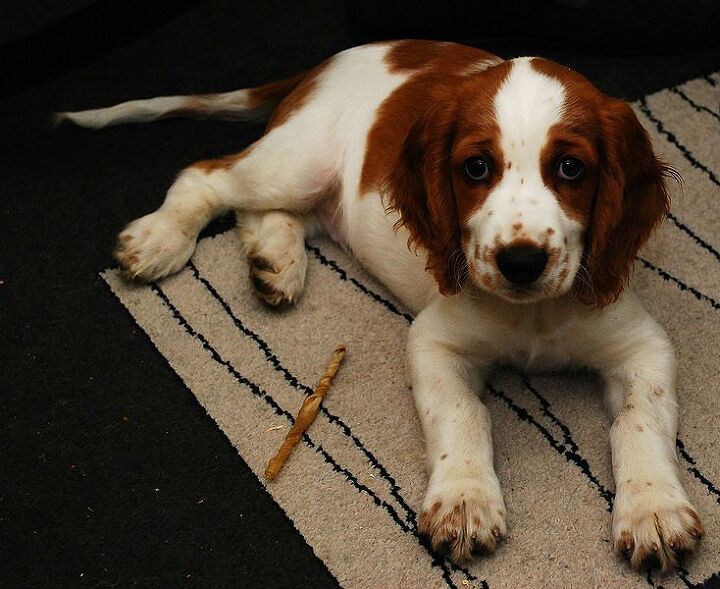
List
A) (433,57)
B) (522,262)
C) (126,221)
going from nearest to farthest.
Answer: (522,262), (433,57), (126,221)

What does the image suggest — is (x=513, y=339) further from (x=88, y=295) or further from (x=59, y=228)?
(x=59, y=228)

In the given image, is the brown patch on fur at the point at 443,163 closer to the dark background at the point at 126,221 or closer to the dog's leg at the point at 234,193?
the dog's leg at the point at 234,193

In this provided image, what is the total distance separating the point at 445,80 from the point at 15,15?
1.63 metres

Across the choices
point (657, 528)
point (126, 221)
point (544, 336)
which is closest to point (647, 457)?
point (657, 528)

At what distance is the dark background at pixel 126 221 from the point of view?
257cm

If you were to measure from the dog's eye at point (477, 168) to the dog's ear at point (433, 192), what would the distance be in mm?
106

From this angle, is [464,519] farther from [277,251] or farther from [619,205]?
[277,251]

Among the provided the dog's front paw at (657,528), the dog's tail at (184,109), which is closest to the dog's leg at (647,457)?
the dog's front paw at (657,528)

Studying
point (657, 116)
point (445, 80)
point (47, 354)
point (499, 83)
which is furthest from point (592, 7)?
point (47, 354)

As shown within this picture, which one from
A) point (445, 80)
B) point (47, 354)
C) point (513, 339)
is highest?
point (445, 80)

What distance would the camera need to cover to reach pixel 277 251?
3217mm

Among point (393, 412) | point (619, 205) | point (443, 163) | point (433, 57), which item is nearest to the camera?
point (619, 205)

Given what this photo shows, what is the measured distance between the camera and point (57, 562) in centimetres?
253

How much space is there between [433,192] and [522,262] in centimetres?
37
